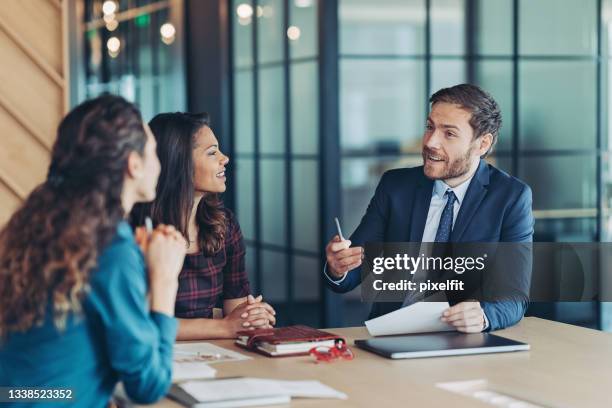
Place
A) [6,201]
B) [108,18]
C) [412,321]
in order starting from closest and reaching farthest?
[412,321] < [6,201] < [108,18]

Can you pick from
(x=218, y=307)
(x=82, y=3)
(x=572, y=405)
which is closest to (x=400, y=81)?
(x=218, y=307)

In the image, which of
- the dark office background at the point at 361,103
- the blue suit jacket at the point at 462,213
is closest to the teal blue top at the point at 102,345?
the blue suit jacket at the point at 462,213

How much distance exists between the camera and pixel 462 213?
335 cm

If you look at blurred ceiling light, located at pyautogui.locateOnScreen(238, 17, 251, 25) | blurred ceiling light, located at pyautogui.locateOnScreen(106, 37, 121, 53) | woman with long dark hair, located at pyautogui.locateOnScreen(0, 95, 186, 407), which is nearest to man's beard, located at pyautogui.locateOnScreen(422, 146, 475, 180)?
woman with long dark hair, located at pyautogui.locateOnScreen(0, 95, 186, 407)

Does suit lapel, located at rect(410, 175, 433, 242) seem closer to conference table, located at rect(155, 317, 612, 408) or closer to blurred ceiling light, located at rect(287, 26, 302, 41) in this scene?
conference table, located at rect(155, 317, 612, 408)

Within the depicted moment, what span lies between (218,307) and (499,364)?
120cm

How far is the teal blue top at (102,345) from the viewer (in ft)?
6.25

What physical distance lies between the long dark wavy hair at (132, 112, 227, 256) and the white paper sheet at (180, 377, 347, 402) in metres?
1.00

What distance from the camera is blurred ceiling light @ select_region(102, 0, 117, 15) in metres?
7.81

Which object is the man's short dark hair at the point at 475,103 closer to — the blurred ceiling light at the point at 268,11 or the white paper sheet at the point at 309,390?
the white paper sheet at the point at 309,390

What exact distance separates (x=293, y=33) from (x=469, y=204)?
243cm

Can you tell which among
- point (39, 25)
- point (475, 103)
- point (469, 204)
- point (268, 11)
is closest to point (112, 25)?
point (268, 11)

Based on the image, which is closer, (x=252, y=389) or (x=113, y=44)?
(x=252, y=389)

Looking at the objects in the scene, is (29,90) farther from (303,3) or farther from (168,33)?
(168,33)
